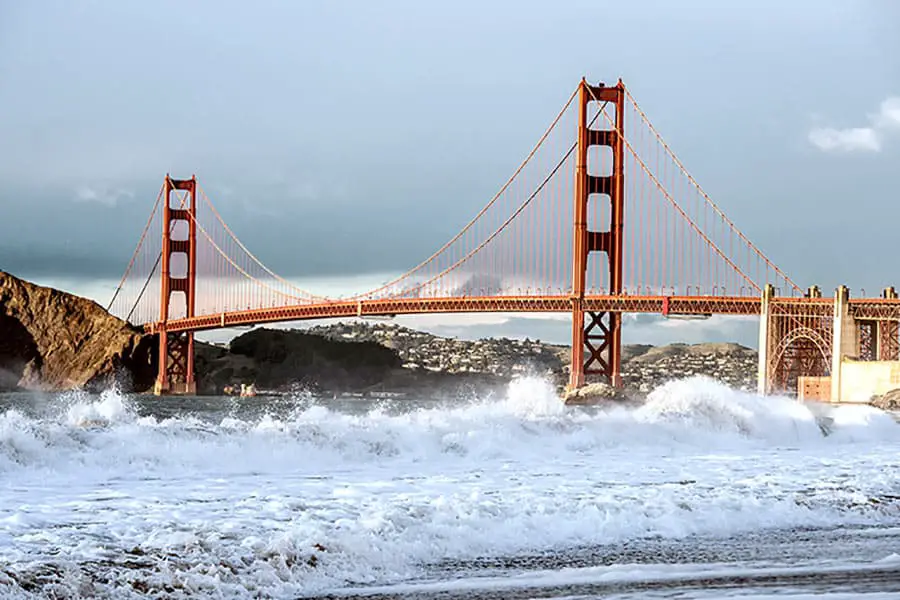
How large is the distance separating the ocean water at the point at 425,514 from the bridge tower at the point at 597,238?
1527 inches

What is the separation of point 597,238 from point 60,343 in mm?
47662

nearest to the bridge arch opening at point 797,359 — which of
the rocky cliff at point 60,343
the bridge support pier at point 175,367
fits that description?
the bridge support pier at point 175,367

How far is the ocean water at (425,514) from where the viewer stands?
28.0ft

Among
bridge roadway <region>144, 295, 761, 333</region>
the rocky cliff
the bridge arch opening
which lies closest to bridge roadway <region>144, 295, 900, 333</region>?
bridge roadway <region>144, 295, 761, 333</region>

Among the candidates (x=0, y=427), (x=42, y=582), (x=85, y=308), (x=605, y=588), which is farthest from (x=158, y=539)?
(x=85, y=308)

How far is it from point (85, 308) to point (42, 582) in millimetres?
92701

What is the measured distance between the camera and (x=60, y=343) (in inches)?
3784

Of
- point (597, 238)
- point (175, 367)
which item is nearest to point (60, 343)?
point (175, 367)

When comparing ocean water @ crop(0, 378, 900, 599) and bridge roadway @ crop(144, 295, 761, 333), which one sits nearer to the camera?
ocean water @ crop(0, 378, 900, 599)

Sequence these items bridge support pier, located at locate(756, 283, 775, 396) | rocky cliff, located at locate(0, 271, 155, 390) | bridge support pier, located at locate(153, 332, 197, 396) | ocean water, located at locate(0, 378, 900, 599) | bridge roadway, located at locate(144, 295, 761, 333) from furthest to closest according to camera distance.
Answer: rocky cliff, located at locate(0, 271, 155, 390)
bridge support pier, located at locate(153, 332, 197, 396)
bridge support pier, located at locate(756, 283, 775, 396)
bridge roadway, located at locate(144, 295, 761, 333)
ocean water, located at locate(0, 378, 900, 599)

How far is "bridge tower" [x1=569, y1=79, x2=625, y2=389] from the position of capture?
192ft

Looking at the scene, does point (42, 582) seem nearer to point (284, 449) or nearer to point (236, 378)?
point (284, 449)

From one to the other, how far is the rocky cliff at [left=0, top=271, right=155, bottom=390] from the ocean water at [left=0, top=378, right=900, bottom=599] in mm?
70627

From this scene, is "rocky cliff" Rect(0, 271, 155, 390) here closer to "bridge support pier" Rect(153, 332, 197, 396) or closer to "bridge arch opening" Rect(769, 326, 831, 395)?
"bridge support pier" Rect(153, 332, 197, 396)
